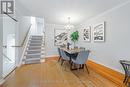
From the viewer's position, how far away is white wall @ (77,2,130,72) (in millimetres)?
3291

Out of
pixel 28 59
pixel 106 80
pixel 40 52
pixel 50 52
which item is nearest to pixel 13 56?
pixel 28 59

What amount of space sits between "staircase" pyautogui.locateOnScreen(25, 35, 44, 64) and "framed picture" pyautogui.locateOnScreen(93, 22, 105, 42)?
2.90m

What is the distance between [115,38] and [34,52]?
4013mm

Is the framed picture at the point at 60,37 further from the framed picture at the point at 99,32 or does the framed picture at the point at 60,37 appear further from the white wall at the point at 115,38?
the white wall at the point at 115,38

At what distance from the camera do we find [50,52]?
281 inches

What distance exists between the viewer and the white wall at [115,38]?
3291mm

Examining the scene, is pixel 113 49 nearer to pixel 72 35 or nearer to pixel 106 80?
pixel 106 80

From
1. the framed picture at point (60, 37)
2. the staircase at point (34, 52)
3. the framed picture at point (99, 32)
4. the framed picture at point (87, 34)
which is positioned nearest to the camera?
the framed picture at point (99, 32)

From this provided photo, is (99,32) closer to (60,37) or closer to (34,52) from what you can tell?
(60,37)

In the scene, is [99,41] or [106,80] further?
[99,41]

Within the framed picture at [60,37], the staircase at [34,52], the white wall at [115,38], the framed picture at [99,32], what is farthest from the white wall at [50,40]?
the white wall at [115,38]

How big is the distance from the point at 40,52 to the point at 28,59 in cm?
80

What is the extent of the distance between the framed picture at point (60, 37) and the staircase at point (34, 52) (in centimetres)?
118

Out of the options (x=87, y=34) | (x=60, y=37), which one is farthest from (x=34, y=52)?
(x=87, y=34)
